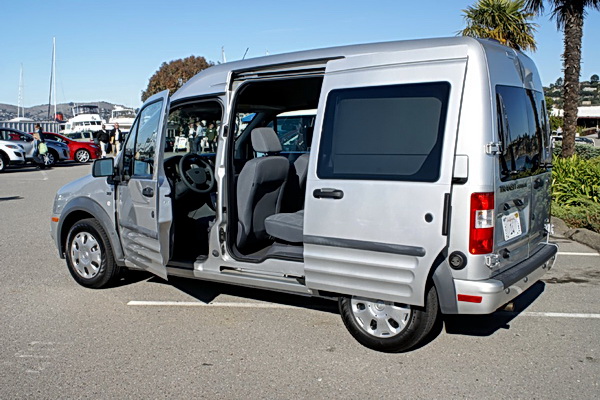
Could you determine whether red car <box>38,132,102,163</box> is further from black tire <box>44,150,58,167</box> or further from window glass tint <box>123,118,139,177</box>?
window glass tint <box>123,118,139,177</box>

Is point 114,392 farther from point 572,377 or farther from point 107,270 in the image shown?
point 572,377

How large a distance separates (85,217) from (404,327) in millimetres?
3725

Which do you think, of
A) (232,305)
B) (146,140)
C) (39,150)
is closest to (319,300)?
(232,305)

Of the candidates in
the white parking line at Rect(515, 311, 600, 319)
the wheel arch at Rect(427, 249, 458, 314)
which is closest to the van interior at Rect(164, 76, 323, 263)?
the wheel arch at Rect(427, 249, 458, 314)

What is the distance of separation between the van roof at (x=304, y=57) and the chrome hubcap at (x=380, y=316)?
1843mm

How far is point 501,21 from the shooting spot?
18.1 meters

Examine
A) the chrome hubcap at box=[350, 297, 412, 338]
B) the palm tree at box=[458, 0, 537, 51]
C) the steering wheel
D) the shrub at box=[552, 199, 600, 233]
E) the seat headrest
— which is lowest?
the chrome hubcap at box=[350, 297, 412, 338]

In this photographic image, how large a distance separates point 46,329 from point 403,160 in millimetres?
3330

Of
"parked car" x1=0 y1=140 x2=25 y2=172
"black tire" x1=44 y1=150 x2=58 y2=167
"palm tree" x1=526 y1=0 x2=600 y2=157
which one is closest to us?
"palm tree" x1=526 y1=0 x2=600 y2=157

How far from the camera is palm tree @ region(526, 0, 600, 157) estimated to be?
14.5 m

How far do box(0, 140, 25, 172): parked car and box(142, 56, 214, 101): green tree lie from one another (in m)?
30.8

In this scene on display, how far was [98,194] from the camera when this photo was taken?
6254mm

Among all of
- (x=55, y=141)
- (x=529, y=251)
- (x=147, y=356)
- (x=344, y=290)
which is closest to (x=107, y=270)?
(x=147, y=356)

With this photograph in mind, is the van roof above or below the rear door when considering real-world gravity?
above
